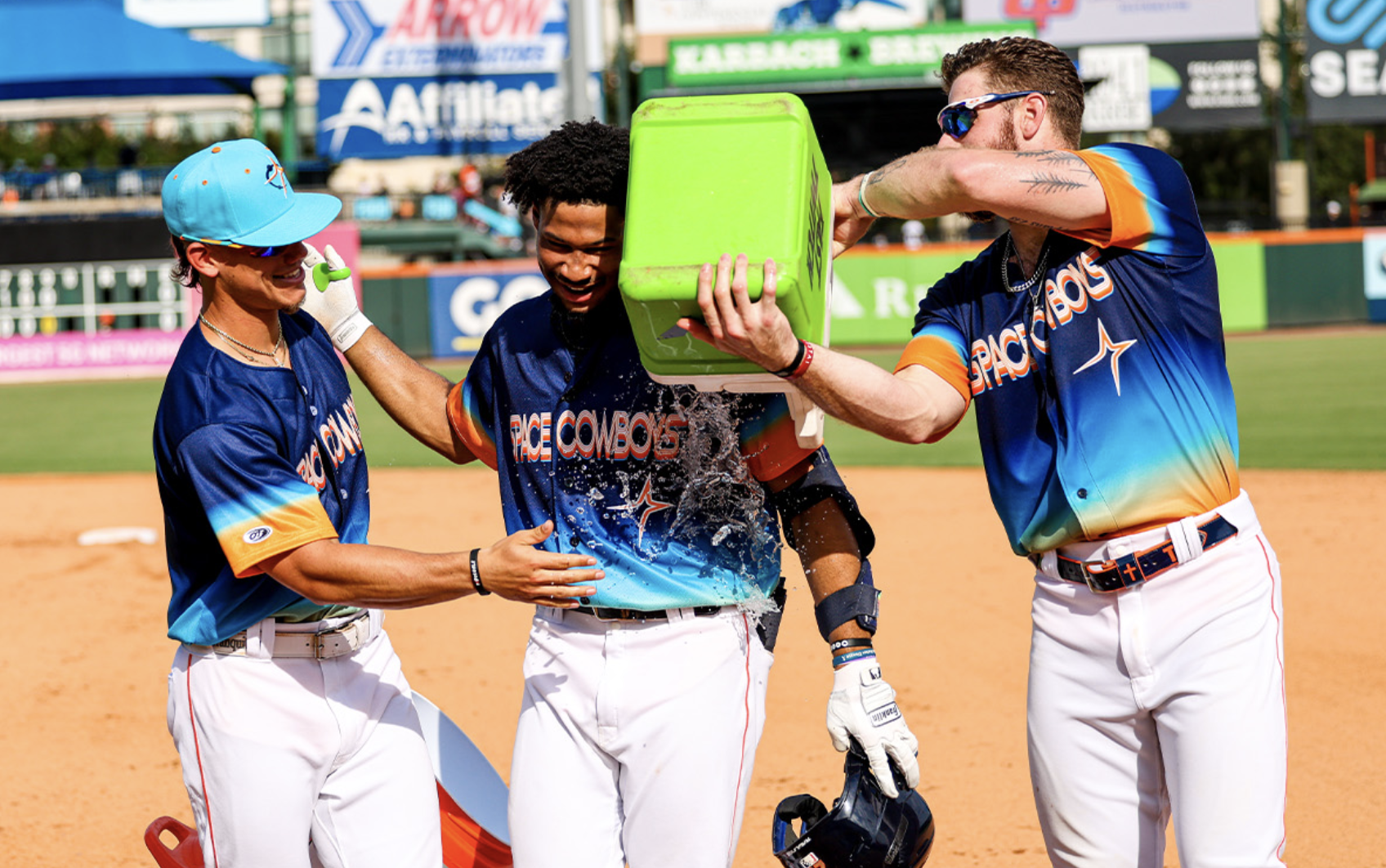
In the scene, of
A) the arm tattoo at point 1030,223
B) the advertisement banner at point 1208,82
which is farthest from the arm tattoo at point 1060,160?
the advertisement banner at point 1208,82

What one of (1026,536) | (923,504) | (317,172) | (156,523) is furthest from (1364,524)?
(317,172)

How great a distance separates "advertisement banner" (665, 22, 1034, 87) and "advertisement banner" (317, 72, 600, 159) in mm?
3937

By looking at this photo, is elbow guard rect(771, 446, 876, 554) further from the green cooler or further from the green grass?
the green grass

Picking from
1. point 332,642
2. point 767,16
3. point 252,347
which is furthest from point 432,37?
point 332,642

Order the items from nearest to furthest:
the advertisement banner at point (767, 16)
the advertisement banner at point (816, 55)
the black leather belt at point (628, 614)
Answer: the black leather belt at point (628, 614), the advertisement banner at point (816, 55), the advertisement banner at point (767, 16)

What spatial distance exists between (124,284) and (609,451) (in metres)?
22.2

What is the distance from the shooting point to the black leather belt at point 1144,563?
9.61ft

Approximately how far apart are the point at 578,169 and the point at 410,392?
101 centimetres

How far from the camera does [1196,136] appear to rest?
51.6 m

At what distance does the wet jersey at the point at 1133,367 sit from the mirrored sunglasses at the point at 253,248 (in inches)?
69.8

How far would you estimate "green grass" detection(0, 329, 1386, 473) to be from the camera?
477 inches

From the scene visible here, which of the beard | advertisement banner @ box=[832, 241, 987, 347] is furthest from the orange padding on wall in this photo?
advertisement banner @ box=[832, 241, 987, 347]

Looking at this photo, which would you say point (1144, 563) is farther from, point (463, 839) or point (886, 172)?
point (463, 839)

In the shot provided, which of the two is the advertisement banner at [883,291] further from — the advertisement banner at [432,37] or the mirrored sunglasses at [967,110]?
the mirrored sunglasses at [967,110]
